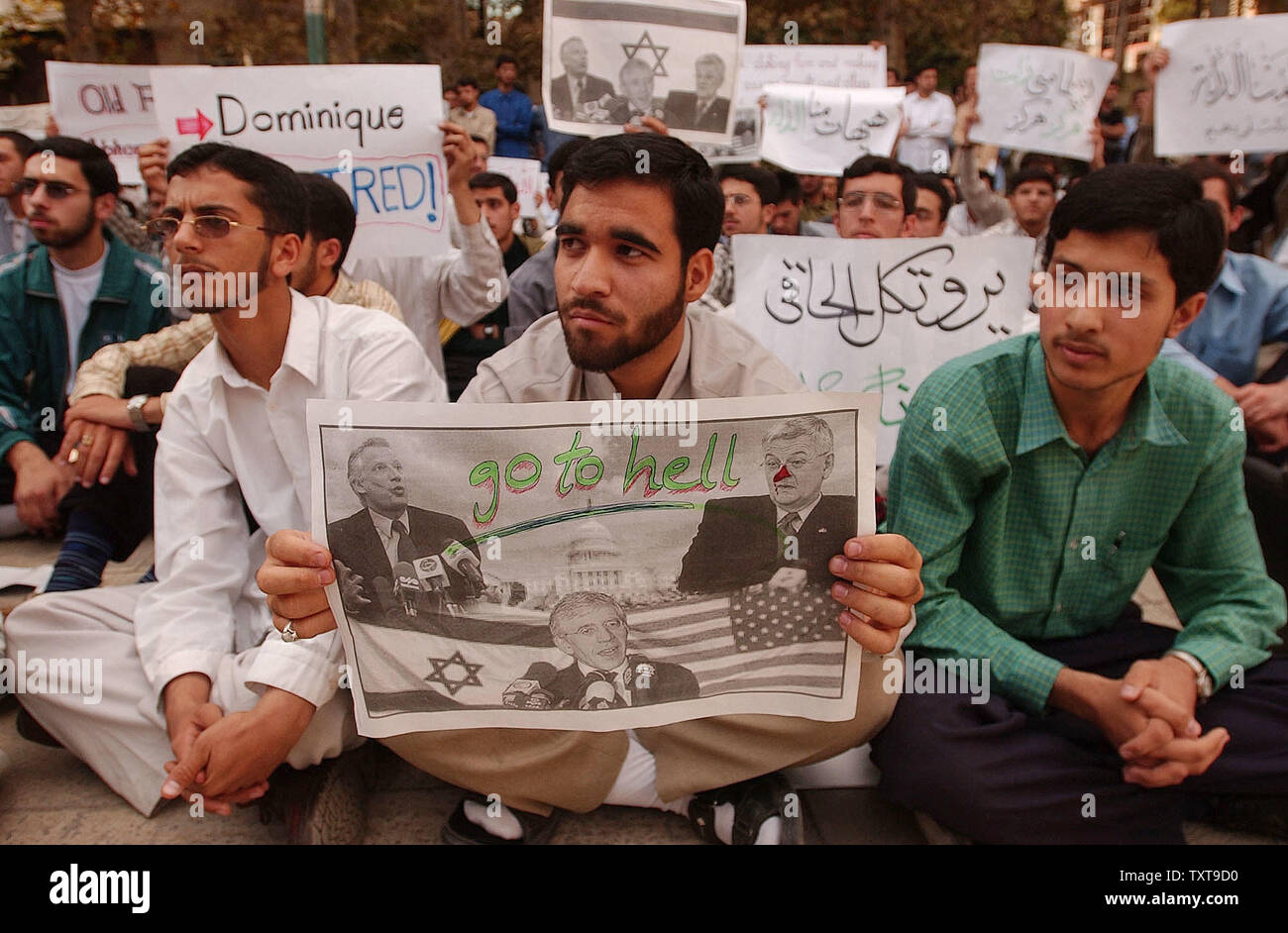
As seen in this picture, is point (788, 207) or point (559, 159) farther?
point (788, 207)

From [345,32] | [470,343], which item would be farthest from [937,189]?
[345,32]

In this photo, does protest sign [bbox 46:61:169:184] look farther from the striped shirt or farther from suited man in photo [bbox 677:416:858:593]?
suited man in photo [bbox 677:416:858:593]

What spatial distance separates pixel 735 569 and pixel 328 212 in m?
2.15

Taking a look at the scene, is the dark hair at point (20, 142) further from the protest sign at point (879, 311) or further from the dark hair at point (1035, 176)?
the dark hair at point (1035, 176)

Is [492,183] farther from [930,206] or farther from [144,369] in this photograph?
[144,369]

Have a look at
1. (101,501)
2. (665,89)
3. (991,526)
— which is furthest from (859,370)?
(101,501)

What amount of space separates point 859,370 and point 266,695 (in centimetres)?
213

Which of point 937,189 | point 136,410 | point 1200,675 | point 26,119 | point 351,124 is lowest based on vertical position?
point 1200,675

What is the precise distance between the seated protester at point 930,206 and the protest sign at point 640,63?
49.5 inches

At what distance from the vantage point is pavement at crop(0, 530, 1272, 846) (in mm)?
2121

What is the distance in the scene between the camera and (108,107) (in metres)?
5.45

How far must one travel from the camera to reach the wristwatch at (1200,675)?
1958mm

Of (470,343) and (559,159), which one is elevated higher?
(559,159)

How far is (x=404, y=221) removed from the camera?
3.70 meters
